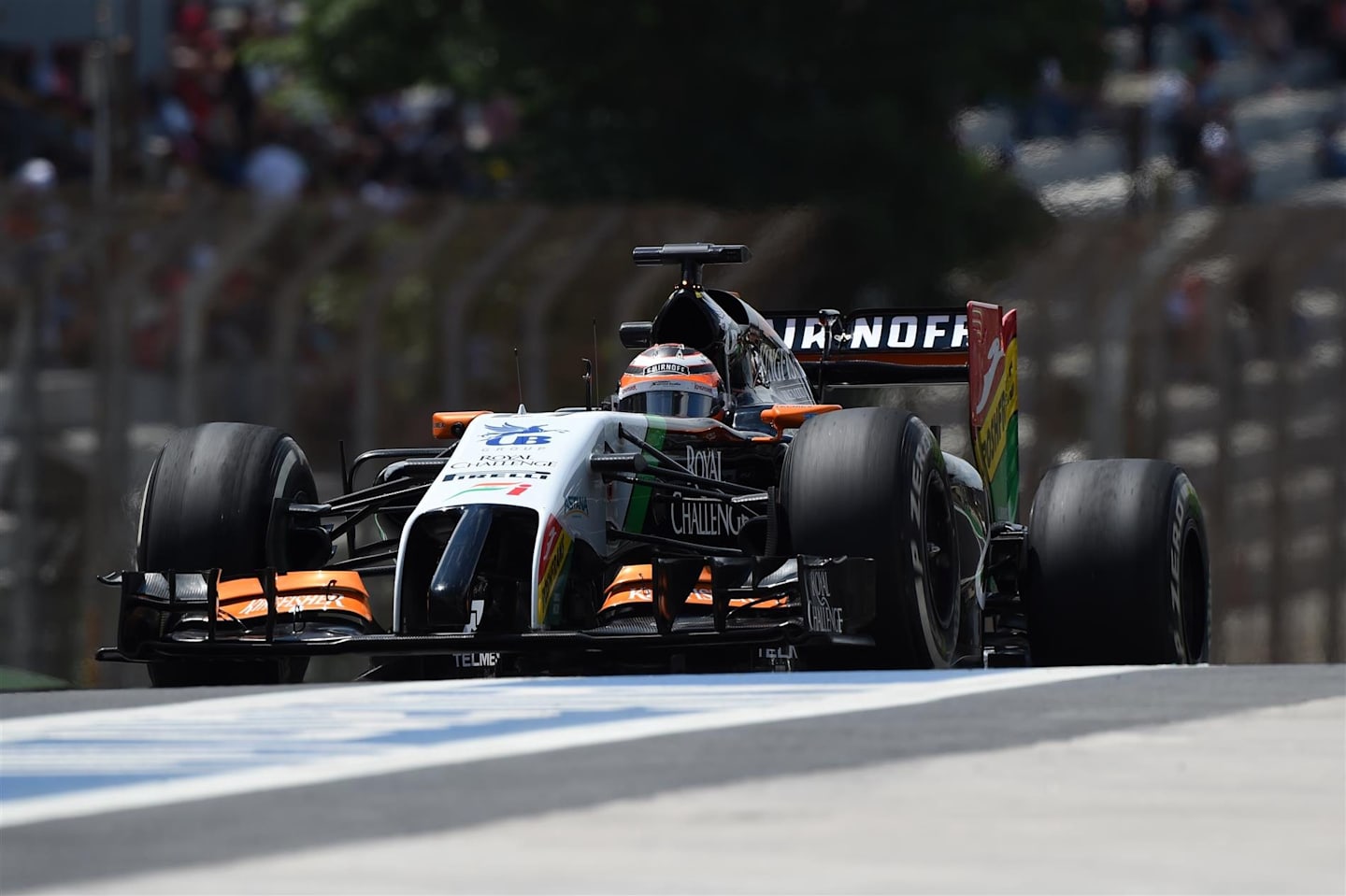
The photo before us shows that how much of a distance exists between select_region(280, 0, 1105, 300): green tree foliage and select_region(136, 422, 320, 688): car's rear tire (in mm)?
10225

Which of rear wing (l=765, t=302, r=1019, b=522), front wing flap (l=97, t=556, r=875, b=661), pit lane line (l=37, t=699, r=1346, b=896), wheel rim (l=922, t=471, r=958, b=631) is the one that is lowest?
pit lane line (l=37, t=699, r=1346, b=896)

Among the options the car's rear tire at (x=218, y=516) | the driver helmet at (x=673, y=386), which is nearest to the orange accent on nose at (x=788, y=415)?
the driver helmet at (x=673, y=386)

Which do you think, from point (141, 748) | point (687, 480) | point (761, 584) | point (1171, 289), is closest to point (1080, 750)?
point (141, 748)

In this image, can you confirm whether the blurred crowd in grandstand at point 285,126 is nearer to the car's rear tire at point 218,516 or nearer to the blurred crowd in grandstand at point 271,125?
the blurred crowd in grandstand at point 271,125

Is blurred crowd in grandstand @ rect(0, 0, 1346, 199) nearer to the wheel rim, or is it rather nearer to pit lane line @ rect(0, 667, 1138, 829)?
the wheel rim

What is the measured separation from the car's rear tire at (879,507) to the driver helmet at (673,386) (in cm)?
90

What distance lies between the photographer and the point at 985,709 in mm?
5965

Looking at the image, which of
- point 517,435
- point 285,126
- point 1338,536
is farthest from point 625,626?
point 285,126

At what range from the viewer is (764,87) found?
66.8 ft

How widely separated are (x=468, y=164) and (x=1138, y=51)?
7251mm

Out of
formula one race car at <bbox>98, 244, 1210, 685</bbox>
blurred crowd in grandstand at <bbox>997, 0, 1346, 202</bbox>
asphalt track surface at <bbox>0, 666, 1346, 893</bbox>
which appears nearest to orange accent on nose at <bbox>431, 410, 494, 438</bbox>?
formula one race car at <bbox>98, 244, 1210, 685</bbox>

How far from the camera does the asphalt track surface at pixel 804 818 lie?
3938 mm

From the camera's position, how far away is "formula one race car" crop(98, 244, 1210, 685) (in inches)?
319

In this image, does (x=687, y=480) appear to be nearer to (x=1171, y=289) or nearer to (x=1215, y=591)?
(x=1171, y=289)
